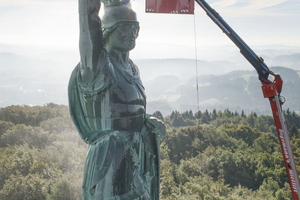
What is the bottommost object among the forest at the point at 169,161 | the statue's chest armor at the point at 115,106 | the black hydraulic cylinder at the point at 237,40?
the forest at the point at 169,161

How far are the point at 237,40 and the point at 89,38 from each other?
6248 mm

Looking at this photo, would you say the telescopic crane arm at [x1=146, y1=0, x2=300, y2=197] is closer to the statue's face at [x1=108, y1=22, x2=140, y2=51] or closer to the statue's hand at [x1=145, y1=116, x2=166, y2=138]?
the statue's face at [x1=108, y1=22, x2=140, y2=51]

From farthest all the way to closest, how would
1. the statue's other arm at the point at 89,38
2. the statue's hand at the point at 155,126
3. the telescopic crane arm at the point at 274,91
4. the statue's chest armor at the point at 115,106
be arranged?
the telescopic crane arm at the point at 274,91, the statue's hand at the point at 155,126, the statue's chest armor at the point at 115,106, the statue's other arm at the point at 89,38

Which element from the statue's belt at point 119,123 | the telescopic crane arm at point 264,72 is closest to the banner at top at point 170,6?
the telescopic crane arm at point 264,72

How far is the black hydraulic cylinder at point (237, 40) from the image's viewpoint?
8625mm

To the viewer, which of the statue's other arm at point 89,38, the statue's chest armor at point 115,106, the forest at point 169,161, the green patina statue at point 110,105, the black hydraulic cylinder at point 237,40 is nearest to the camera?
the statue's other arm at point 89,38

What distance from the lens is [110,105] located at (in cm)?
415

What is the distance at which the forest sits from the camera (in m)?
20.8

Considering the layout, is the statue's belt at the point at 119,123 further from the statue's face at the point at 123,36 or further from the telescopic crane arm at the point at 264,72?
A: the telescopic crane arm at the point at 264,72

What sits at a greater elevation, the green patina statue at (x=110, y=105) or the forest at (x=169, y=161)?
the green patina statue at (x=110, y=105)

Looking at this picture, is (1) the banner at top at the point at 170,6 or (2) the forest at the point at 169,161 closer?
(1) the banner at top at the point at 170,6

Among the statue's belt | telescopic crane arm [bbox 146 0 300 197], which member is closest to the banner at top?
telescopic crane arm [bbox 146 0 300 197]

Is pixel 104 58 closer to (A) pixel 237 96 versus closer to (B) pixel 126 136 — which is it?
(B) pixel 126 136

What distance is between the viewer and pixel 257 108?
109 metres
